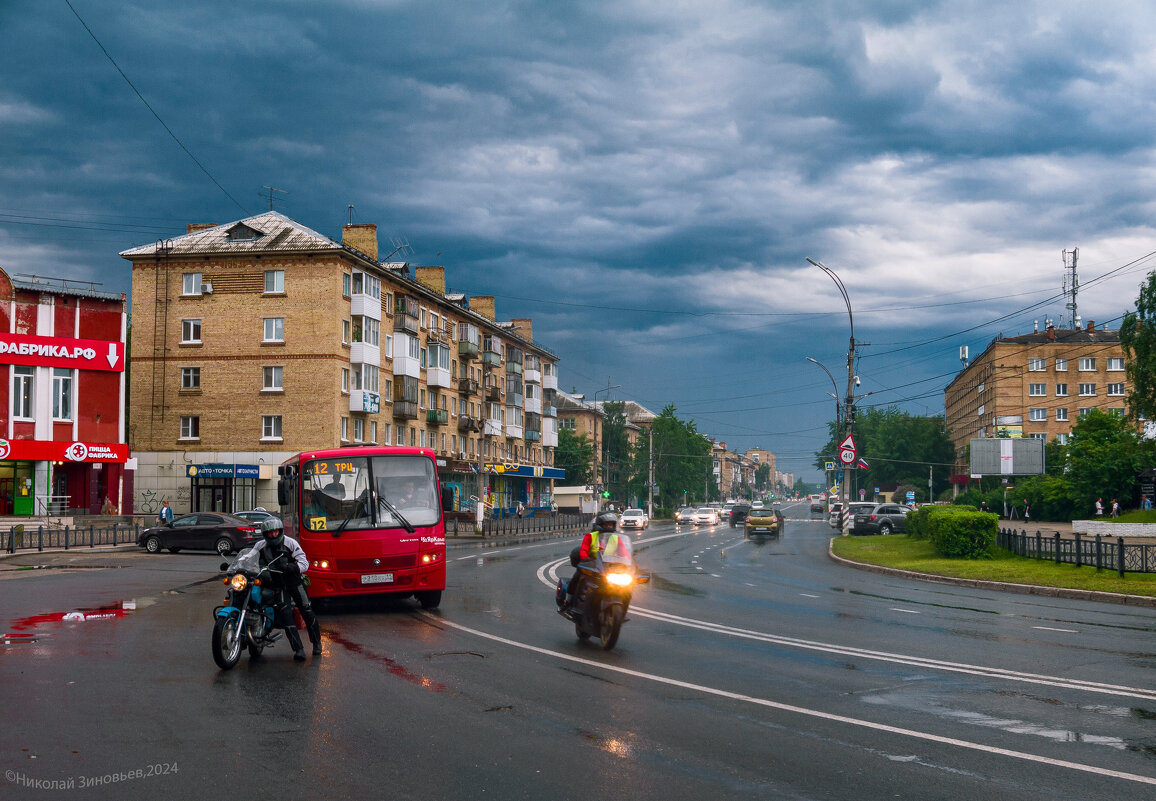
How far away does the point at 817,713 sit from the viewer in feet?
26.1

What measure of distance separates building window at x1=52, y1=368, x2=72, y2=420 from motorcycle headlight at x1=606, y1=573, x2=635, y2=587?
146ft

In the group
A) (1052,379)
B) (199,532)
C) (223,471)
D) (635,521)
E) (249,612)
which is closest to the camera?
(249,612)

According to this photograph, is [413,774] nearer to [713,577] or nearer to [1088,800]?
[1088,800]

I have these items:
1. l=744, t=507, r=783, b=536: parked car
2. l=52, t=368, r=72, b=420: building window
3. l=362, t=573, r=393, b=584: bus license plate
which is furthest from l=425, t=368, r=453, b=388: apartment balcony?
l=362, t=573, r=393, b=584: bus license plate

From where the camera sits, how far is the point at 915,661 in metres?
10.9

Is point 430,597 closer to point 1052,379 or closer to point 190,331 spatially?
point 190,331

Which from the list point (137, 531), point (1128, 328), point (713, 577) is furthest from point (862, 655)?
point (1128, 328)

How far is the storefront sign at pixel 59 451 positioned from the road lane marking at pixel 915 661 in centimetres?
4070

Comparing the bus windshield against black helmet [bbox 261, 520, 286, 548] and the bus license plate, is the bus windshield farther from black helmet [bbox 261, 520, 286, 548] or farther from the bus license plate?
black helmet [bbox 261, 520, 286, 548]

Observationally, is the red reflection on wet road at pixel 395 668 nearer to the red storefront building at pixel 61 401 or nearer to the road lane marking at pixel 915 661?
the road lane marking at pixel 915 661

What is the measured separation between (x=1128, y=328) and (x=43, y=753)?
2410 inches

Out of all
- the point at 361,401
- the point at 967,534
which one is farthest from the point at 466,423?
the point at 967,534

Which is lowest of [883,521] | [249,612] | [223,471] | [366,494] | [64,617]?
[883,521]

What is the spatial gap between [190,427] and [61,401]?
820 cm
